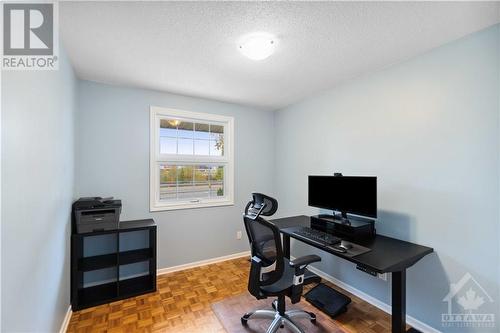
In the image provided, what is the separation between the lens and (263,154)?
12.4 ft

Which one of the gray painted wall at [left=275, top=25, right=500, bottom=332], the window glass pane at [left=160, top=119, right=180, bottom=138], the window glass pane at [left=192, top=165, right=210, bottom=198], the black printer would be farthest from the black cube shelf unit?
the gray painted wall at [left=275, top=25, right=500, bottom=332]

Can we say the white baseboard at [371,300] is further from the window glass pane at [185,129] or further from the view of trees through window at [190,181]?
the window glass pane at [185,129]

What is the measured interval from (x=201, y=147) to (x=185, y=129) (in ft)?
1.13

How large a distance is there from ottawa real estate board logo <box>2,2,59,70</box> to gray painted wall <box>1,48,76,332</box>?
7 centimetres

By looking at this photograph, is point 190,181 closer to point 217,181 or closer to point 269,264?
point 217,181

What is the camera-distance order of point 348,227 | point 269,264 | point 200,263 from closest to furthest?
1. point 269,264
2. point 348,227
3. point 200,263

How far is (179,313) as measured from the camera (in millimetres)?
2154

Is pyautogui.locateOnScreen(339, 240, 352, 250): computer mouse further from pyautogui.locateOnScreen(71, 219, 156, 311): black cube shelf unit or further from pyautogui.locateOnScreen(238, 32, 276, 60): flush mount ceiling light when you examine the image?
pyautogui.locateOnScreen(71, 219, 156, 311): black cube shelf unit

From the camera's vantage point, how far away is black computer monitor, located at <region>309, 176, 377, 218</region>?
2.04 m

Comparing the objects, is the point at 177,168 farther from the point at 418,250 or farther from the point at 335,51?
the point at 418,250

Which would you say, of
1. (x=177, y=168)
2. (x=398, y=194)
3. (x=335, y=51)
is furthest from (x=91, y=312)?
(x=335, y=51)

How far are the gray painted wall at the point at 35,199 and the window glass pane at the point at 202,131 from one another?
1529 mm

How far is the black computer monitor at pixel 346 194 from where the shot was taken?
6.70ft

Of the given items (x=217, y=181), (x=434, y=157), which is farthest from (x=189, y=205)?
(x=434, y=157)
